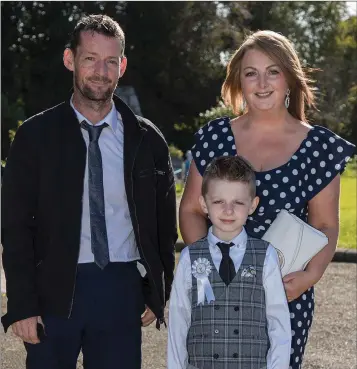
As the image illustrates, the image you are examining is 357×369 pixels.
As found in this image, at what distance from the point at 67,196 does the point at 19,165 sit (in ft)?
0.72

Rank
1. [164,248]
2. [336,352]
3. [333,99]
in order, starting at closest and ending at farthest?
1. [164,248]
2. [336,352]
3. [333,99]

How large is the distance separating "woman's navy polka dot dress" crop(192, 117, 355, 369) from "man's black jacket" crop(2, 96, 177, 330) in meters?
0.32

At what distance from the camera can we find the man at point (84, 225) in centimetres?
360

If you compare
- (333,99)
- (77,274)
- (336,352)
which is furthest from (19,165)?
(333,99)

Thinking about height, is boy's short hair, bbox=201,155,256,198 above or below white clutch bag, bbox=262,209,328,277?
above

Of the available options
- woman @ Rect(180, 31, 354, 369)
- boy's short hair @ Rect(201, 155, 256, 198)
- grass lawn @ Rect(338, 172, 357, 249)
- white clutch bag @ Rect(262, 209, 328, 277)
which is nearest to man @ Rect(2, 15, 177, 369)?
woman @ Rect(180, 31, 354, 369)

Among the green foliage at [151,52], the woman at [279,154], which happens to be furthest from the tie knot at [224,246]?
the green foliage at [151,52]

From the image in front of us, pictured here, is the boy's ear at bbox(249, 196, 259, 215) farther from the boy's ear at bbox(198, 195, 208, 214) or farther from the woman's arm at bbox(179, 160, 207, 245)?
the woman's arm at bbox(179, 160, 207, 245)

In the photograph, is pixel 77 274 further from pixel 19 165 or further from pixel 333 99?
pixel 333 99

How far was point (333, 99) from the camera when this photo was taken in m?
61.5

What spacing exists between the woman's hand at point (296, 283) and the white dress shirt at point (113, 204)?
61cm

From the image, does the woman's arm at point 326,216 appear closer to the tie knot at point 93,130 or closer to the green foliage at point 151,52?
the tie knot at point 93,130

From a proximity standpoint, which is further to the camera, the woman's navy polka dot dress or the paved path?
the paved path

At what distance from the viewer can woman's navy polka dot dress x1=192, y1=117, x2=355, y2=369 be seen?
3.73 m
